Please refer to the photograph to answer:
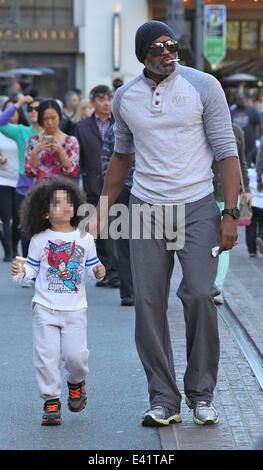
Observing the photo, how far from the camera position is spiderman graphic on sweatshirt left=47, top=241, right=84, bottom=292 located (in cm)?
A: 581

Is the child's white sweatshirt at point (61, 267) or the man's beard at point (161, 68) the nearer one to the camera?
the man's beard at point (161, 68)

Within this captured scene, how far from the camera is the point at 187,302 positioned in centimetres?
554

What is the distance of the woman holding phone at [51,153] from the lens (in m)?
10.3

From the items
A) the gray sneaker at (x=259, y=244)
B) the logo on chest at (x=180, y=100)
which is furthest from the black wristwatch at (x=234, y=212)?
the gray sneaker at (x=259, y=244)

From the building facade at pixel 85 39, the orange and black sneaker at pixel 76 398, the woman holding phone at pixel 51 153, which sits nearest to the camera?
the orange and black sneaker at pixel 76 398

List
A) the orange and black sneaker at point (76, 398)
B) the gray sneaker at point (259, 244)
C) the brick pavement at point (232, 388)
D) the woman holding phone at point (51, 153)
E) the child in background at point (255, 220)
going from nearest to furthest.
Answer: the brick pavement at point (232, 388) → the orange and black sneaker at point (76, 398) → the woman holding phone at point (51, 153) → the gray sneaker at point (259, 244) → the child in background at point (255, 220)

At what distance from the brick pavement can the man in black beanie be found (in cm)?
16

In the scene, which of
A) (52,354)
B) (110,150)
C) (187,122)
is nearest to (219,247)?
(187,122)

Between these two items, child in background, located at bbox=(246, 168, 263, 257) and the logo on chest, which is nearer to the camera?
the logo on chest

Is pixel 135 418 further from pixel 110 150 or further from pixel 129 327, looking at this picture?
pixel 110 150

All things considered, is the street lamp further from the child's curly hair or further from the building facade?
the child's curly hair

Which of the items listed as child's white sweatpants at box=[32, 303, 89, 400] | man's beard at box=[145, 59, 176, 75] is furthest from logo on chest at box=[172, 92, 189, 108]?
child's white sweatpants at box=[32, 303, 89, 400]

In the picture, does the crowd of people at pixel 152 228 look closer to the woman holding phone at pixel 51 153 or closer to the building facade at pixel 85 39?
the woman holding phone at pixel 51 153

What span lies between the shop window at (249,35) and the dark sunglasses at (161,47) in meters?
30.7
